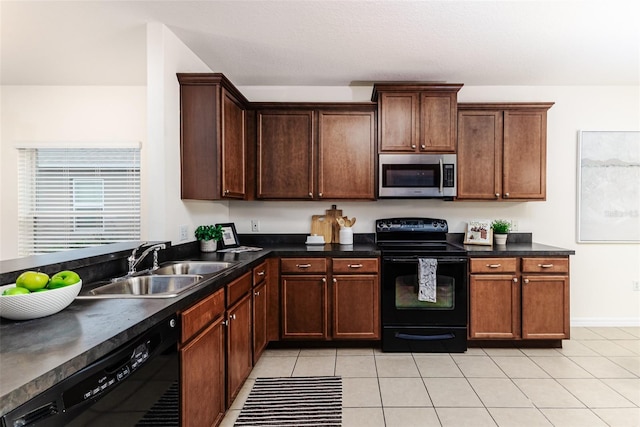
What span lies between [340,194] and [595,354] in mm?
2656

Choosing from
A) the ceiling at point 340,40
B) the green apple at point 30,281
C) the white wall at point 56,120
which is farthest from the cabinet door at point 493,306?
the white wall at point 56,120

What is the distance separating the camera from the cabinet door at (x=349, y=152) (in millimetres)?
3479

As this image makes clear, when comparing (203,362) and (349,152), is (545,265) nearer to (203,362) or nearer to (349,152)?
(349,152)

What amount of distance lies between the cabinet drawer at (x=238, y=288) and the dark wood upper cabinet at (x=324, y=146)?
124 cm

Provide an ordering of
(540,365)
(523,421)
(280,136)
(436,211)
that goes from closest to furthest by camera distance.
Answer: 1. (523,421)
2. (540,365)
3. (280,136)
4. (436,211)

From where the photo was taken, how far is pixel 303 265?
3141 mm

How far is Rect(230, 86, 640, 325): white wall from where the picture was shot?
3.75m

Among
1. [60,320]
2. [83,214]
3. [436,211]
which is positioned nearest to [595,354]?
[436,211]

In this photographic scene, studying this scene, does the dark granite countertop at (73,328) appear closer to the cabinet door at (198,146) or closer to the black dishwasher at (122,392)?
the black dishwasher at (122,392)

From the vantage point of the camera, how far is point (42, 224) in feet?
12.7

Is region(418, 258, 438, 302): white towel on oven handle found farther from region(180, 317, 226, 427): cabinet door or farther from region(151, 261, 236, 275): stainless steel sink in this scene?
region(180, 317, 226, 427): cabinet door

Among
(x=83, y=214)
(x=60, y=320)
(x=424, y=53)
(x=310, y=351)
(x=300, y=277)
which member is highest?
(x=424, y=53)

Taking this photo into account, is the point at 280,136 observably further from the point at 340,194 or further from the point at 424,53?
the point at 424,53

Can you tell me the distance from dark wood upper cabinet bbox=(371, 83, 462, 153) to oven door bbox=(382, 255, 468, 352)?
1.10 metres
